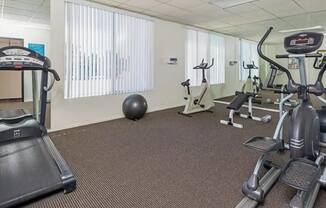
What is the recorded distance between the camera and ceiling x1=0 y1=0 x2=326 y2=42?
4.41 meters

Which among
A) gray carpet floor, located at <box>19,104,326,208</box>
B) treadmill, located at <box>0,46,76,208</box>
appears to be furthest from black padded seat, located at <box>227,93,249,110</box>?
treadmill, located at <box>0,46,76,208</box>

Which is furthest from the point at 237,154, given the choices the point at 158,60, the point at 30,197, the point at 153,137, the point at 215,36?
the point at 215,36

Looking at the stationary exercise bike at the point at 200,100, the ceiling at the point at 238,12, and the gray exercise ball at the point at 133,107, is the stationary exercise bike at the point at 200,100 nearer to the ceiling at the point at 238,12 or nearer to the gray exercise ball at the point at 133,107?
the gray exercise ball at the point at 133,107

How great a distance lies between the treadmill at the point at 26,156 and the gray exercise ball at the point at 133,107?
1.93 metres

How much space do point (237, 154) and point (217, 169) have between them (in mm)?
573

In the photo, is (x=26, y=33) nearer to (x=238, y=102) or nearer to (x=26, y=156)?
(x=26, y=156)

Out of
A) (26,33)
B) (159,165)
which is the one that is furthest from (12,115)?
(26,33)

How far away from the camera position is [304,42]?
1.91 meters

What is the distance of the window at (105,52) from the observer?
4113 millimetres

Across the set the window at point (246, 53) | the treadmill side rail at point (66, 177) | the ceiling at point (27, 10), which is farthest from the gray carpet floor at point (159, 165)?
the window at point (246, 53)

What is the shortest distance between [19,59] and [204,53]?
18.8 feet

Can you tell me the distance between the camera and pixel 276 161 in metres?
2.65

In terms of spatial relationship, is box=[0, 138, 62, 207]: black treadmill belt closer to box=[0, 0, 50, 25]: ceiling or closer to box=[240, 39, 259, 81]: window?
box=[0, 0, 50, 25]: ceiling

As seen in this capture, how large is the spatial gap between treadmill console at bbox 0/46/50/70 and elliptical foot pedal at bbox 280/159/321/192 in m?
2.98
